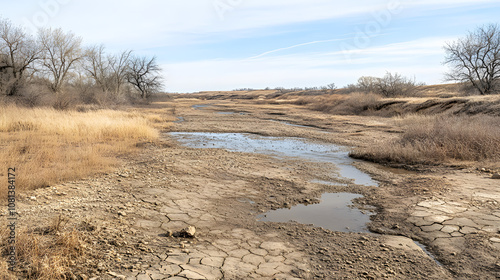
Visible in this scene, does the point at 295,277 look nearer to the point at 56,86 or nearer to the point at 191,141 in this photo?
the point at 191,141

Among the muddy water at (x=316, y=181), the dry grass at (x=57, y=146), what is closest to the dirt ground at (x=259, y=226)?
the muddy water at (x=316, y=181)

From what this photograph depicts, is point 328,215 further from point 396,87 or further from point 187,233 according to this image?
point 396,87

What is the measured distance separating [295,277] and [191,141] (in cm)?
1100

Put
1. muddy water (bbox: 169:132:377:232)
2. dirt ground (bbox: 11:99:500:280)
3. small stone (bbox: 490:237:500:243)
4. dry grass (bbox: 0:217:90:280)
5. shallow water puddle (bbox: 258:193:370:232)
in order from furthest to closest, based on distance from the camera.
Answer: muddy water (bbox: 169:132:377:232), shallow water puddle (bbox: 258:193:370:232), small stone (bbox: 490:237:500:243), dirt ground (bbox: 11:99:500:280), dry grass (bbox: 0:217:90:280)

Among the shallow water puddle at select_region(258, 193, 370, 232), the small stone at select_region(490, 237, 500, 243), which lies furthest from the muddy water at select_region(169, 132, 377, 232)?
the small stone at select_region(490, 237, 500, 243)

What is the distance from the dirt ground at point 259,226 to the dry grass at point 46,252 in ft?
0.52

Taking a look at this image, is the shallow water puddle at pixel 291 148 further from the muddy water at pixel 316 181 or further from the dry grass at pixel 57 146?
the dry grass at pixel 57 146

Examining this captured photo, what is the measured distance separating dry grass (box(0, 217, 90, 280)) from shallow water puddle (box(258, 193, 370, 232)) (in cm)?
268

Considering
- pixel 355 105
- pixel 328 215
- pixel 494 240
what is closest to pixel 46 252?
pixel 328 215

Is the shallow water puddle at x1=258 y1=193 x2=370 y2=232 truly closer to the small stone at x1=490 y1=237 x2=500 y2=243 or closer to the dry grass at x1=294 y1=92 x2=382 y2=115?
the small stone at x1=490 y1=237 x2=500 y2=243

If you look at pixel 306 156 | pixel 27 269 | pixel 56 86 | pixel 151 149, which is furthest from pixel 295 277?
pixel 56 86

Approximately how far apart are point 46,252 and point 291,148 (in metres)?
10.2

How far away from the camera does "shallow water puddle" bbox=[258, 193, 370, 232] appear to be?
16.3ft

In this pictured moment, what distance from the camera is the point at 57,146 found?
10.0 meters
